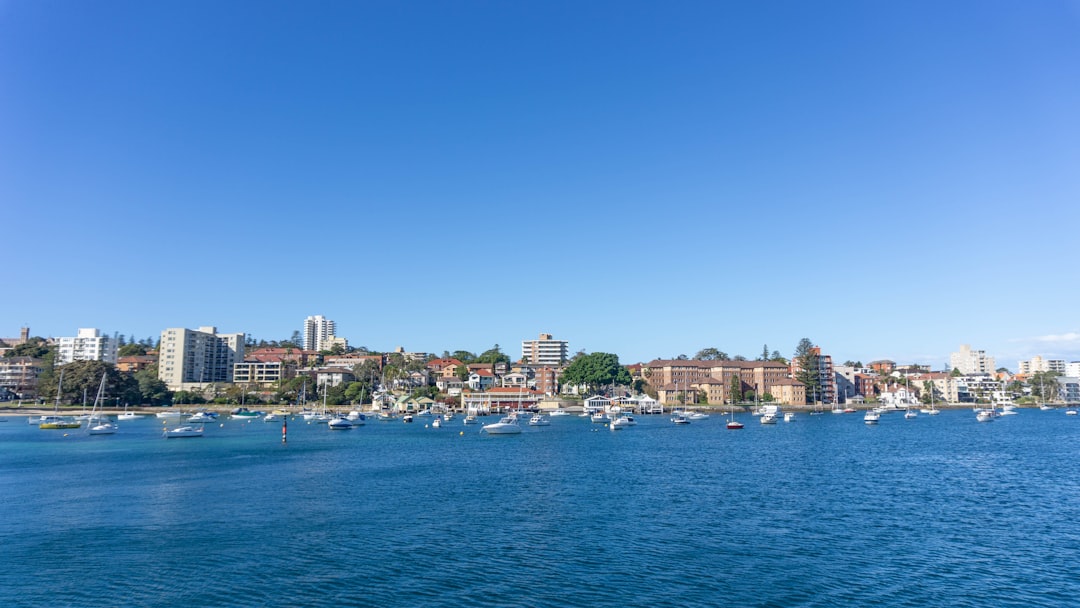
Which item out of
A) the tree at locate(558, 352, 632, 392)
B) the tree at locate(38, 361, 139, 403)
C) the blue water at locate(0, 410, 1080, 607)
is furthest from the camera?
the tree at locate(558, 352, 632, 392)

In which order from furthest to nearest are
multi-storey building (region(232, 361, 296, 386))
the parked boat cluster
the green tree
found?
multi-storey building (region(232, 361, 296, 386)) < the green tree < the parked boat cluster

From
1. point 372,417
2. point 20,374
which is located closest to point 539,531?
point 372,417

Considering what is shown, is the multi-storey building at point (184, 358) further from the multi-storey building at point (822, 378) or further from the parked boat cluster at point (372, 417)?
the multi-storey building at point (822, 378)

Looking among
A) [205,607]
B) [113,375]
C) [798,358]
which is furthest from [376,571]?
[798,358]

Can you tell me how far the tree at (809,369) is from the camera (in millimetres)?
169875

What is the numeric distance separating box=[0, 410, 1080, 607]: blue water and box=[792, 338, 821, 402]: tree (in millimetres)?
117660

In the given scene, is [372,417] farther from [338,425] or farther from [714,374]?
[714,374]

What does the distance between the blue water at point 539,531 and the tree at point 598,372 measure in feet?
363

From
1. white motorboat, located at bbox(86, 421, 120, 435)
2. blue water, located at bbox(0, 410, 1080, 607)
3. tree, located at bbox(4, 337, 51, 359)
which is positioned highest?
tree, located at bbox(4, 337, 51, 359)

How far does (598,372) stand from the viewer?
16650cm

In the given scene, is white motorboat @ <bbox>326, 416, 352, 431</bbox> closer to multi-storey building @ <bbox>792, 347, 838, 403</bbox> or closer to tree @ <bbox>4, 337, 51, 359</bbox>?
multi-storey building @ <bbox>792, 347, 838, 403</bbox>

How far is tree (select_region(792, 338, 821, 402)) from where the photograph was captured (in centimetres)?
16988

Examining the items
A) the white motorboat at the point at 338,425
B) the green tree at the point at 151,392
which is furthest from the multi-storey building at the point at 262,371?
the white motorboat at the point at 338,425

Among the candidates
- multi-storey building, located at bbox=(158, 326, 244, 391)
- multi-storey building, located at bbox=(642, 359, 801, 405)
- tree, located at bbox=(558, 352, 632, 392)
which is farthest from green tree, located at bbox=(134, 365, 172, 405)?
multi-storey building, located at bbox=(642, 359, 801, 405)
